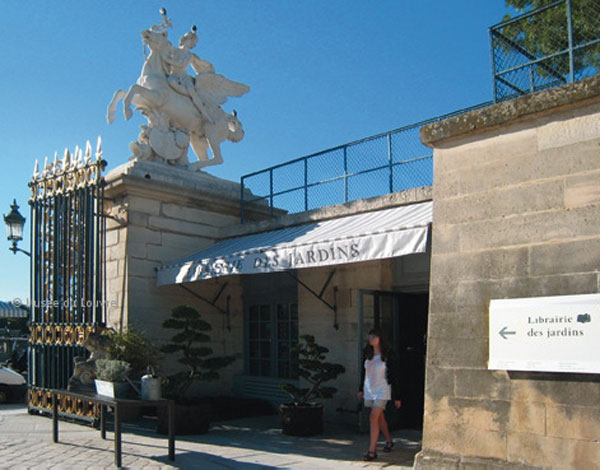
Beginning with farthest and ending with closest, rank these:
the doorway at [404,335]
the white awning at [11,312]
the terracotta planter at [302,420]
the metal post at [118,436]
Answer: the white awning at [11,312]
the doorway at [404,335]
the terracotta planter at [302,420]
the metal post at [118,436]

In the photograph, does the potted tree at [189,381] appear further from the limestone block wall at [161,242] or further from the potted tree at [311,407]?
the limestone block wall at [161,242]

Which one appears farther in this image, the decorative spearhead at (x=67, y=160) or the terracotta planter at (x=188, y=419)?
the decorative spearhead at (x=67, y=160)

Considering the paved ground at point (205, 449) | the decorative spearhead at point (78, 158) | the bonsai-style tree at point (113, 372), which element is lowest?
the paved ground at point (205, 449)

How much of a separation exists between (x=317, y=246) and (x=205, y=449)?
2.90 meters

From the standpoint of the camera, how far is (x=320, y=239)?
28.5 ft

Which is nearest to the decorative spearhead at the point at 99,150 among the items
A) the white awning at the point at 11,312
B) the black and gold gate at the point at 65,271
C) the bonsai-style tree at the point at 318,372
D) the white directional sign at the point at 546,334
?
the black and gold gate at the point at 65,271

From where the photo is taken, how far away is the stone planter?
6992 mm

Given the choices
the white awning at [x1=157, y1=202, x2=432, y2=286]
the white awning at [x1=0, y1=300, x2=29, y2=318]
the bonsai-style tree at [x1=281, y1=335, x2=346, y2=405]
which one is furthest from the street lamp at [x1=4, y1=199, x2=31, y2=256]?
the white awning at [x1=0, y1=300, x2=29, y2=318]

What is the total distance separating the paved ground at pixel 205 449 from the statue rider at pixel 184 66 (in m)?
6.00

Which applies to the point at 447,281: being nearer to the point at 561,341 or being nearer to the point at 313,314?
the point at 561,341

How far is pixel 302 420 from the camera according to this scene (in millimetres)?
8773

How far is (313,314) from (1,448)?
4.81m

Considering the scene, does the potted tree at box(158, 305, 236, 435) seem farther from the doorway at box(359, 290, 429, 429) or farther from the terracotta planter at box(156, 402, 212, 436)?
the doorway at box(359, 290, 429, 429)

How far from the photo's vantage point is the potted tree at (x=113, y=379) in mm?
7016
